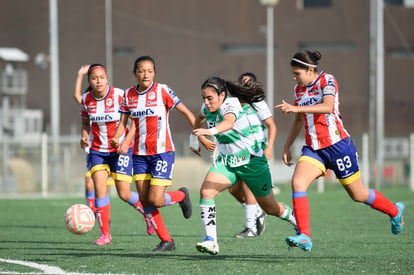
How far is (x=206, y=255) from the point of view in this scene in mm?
8234

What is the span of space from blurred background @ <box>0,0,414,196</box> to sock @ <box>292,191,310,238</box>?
82.5ft

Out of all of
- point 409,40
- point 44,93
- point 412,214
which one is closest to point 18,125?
point 44,93

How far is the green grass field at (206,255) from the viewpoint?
7152mm

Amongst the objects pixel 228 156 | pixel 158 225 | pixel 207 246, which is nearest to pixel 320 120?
pixel 228 156

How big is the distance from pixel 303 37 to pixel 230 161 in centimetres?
2981

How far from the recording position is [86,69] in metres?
10.8

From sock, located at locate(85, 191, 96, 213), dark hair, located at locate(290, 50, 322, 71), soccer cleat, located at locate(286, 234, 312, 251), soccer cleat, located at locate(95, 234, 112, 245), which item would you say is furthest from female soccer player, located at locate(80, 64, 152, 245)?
soccer cleat, located at locate(286, 234, 312, 251)

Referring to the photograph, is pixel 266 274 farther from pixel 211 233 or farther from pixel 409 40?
pixel 409 40

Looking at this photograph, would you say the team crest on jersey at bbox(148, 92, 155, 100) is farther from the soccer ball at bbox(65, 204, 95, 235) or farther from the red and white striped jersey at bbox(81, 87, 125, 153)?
the soccer ball at bbox(65, 204, 95, 235)

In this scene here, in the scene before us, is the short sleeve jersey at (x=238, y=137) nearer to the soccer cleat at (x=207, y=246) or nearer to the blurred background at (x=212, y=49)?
the soccer cleat at (x=207, y=246)

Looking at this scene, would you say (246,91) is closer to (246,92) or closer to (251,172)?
(246,92)

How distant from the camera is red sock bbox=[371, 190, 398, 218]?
822 cm

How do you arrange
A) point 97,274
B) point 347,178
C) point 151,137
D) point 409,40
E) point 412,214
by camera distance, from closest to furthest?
point 97,274, point 347,178, point 151,137, point 412,214, point 409,40

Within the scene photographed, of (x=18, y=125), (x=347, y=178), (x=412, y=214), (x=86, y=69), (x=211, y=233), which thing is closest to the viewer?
(x=211, y=233)
